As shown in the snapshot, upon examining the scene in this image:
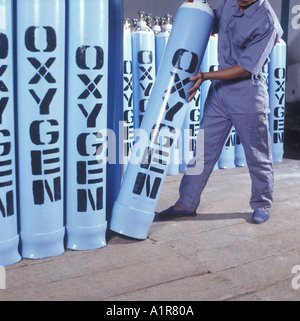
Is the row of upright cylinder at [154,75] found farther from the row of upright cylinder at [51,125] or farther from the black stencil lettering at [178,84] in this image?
the row of upright cylinder at [51,125]

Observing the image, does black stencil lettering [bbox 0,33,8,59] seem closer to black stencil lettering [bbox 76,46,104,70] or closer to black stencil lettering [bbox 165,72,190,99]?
black stencil lettering [bbox 76,46,104,70]

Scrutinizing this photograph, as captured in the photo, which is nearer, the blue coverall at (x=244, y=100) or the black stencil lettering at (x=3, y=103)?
the black stencil lettering at (x=3, y=103)

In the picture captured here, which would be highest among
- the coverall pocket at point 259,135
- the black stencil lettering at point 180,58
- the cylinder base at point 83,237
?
the black stencil lettering at point 180,58

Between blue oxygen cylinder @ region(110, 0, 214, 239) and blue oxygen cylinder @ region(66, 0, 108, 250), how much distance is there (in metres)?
0.14

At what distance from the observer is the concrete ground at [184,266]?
1.36 meters

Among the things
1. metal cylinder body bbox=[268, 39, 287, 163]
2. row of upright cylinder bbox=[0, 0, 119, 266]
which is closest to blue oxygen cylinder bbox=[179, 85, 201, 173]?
metal cylinder body bbox=[268, 39, 287, 163]

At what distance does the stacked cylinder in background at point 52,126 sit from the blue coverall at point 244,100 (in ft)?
1.80

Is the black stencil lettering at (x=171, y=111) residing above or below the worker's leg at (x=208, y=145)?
above

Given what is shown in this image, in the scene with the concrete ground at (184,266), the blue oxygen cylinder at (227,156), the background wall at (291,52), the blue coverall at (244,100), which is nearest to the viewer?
the concrete ground at (184,266)

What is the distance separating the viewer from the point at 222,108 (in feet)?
6.70

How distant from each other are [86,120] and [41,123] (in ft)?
0.53

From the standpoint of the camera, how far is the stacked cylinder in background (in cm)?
145

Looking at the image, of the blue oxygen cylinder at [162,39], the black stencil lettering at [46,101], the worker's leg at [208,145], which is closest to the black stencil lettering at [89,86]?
the black stencil lettering at [46,101]
